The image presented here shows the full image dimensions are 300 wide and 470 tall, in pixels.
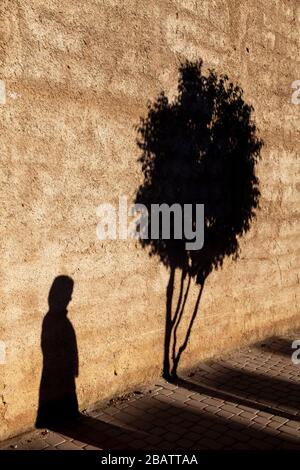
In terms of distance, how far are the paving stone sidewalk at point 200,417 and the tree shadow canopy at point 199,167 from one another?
2.31ft

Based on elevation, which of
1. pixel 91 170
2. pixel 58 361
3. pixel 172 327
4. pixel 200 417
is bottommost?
pixel 200 417

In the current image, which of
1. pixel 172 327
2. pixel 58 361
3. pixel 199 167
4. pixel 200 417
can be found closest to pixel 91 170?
pixel 199 167

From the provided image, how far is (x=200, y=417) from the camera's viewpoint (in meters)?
5.62

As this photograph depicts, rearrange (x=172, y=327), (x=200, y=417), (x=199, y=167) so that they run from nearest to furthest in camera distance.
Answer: (x=200, y=417) → (x=172, y=327) → (x=199, y=167)

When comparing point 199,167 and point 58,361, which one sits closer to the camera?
point 58,361

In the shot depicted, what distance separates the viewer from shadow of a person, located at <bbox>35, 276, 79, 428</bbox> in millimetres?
5326

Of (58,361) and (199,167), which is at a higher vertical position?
(199,167)

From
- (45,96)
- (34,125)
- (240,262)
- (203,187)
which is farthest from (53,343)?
(240,262)

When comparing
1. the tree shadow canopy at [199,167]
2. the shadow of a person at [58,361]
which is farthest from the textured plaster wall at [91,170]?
the tree shadow canopy at [199,167]

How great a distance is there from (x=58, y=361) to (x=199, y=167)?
3.62 meters

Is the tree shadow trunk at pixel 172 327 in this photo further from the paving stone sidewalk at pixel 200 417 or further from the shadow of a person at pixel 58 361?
the shadow of a person at pixel 58 361

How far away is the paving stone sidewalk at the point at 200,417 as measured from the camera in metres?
4.98

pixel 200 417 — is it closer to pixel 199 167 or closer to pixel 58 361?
pixel 58 361

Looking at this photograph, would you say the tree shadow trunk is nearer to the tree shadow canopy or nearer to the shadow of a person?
the tree shadow canopy
